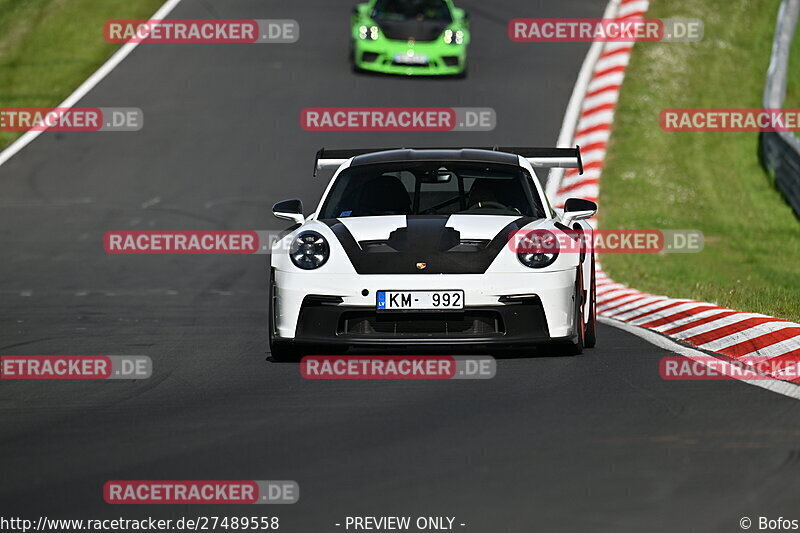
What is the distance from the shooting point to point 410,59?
2328 centimetres

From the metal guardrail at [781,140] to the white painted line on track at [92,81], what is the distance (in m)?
9.88

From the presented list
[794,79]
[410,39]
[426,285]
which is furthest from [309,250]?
[794,79]

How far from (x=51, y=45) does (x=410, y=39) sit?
653 centimetres

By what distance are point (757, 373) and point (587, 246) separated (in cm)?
190

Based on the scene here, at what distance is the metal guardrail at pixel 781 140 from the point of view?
19422mm

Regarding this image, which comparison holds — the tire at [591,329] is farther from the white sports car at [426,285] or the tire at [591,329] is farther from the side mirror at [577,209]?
the side mirror at [577,209]

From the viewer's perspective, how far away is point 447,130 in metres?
21.8

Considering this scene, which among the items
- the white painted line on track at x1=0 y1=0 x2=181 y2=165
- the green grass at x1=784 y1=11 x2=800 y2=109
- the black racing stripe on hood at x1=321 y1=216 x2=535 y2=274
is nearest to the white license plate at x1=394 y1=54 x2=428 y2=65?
the white painted line on track at x1=0 y1=0 x2=181 y2=165

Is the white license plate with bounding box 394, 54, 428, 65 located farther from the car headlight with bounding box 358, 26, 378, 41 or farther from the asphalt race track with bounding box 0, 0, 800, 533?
the asphalt race track with bounding box 0, 0, 800, 533

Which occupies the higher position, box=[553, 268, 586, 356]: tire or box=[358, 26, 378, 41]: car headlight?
box=[358, 26, 378, 41]: car headlight

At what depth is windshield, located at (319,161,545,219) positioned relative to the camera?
Answer: 987cm

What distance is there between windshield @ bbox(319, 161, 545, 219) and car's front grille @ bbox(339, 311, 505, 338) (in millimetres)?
1221

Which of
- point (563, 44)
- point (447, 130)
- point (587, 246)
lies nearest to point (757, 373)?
point (587, 246)

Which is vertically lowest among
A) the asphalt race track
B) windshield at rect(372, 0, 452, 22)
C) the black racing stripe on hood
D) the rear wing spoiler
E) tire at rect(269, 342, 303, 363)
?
the asphalt race track
